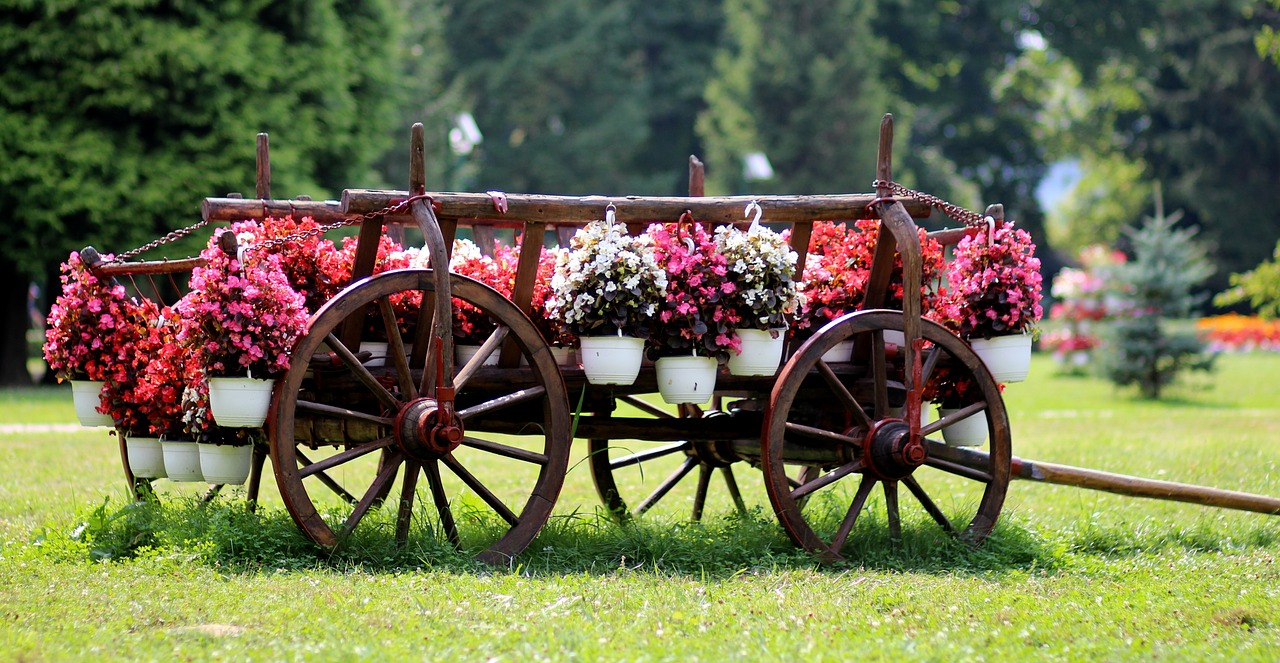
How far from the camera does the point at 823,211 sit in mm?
5945

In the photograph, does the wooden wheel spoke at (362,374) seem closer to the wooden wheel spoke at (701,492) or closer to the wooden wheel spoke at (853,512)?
the wooden wheel spoke at (853,512)

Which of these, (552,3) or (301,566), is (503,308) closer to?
(301,566)

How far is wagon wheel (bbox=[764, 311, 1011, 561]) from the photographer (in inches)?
224

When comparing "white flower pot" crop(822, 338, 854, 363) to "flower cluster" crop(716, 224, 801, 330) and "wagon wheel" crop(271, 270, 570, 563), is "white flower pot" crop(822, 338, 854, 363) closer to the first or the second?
"flower cluster" crop(716, 224, 801, 330)

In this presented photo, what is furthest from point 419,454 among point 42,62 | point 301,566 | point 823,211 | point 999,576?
point 42,62

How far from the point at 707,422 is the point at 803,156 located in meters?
28.9

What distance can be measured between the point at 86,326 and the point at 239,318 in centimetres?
155

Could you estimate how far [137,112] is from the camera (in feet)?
52.5

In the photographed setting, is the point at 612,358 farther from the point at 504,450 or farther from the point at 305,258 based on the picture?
the point at 305,258

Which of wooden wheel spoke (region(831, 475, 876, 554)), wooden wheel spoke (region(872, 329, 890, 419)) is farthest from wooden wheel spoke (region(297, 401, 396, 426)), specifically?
wooden wheel spoke (region(872, 329, 890, 419))

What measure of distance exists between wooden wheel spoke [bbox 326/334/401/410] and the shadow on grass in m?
0.62

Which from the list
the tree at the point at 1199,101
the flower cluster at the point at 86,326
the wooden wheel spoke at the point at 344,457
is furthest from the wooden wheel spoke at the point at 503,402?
the tree at the point at 1199,101

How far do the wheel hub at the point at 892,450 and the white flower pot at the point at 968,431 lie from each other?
47 cm

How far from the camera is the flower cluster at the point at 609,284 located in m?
5.45
